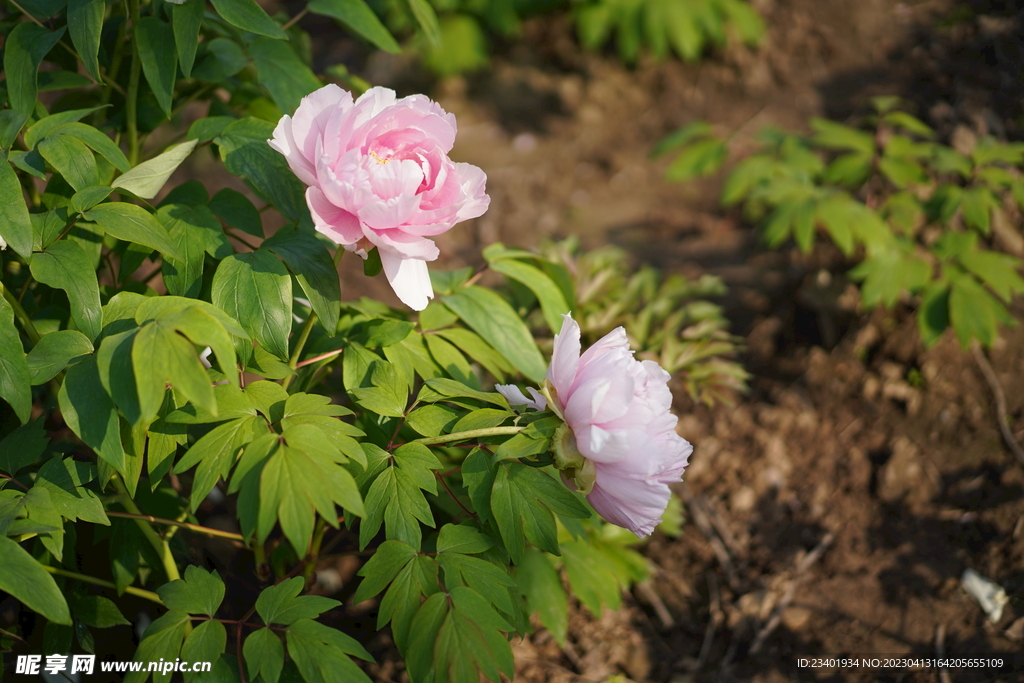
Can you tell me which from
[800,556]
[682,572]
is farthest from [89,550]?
[800,556]

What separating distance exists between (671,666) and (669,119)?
295 cm

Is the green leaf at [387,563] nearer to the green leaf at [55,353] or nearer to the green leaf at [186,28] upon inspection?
the green leaf at [55,353]

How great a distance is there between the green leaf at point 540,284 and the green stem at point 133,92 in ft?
2.36

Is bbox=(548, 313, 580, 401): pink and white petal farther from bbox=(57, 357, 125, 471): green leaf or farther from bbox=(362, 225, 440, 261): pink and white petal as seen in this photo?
bbox=(57, 357, 125, 471): green leaf

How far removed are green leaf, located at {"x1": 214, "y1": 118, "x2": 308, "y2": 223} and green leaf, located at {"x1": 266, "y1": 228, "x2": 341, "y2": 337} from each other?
0.04 m

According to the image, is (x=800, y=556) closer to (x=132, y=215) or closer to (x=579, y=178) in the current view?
(x=132, y=215)

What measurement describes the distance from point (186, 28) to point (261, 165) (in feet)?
0.83

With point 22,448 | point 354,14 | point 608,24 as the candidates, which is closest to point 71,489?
point 22,448

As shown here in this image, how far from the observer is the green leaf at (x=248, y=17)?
112 cm

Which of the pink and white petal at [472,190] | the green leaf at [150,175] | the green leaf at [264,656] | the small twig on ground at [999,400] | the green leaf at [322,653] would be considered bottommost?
→ the small twig on ground at [999,400]

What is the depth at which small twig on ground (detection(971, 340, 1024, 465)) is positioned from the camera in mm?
1939

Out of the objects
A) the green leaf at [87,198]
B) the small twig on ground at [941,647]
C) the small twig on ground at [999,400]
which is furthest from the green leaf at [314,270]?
the small twig on ground at [999,400]

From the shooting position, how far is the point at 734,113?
3.73 metres

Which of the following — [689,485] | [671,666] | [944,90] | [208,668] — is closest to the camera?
[208,668]
